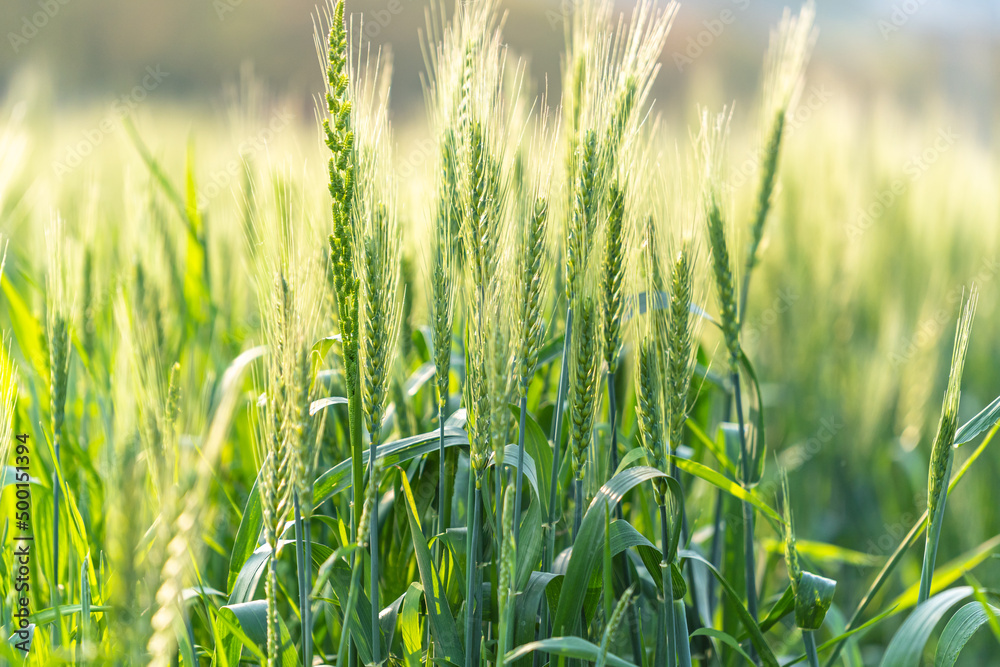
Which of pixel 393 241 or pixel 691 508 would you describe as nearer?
pixel 393 241

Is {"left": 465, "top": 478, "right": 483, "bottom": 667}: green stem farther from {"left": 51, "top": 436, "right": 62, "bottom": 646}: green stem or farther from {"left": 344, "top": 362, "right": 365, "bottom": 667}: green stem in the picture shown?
{"left": 51, "top": 436, "right": 62, "bottom": 646}: green stem

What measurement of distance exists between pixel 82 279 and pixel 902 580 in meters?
2.07

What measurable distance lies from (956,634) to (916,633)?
12 centimetres

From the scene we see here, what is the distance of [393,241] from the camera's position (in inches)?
27.9

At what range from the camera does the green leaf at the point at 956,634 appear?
2.33 feet

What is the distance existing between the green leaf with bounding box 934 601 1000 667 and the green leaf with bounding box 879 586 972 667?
0.27 ft

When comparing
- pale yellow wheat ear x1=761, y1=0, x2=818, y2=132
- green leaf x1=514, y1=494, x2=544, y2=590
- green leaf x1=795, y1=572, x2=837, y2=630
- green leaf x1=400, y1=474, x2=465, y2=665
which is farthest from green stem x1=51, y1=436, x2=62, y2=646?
pale yellow wheat ear x1=761, y1=0, x2=818, y2=132

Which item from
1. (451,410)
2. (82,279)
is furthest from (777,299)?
(82,279)

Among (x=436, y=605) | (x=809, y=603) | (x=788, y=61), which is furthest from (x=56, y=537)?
(x=788, y=61)

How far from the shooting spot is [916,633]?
0.65m

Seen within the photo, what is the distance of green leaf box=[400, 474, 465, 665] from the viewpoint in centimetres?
67

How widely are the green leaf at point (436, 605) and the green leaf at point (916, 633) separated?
45cm

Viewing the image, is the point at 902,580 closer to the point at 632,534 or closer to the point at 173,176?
the point at 632,534

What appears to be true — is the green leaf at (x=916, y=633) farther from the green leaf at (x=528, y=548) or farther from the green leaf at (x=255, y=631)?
the green leaf at (x=255, y=631)
